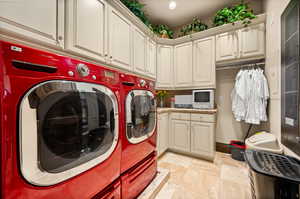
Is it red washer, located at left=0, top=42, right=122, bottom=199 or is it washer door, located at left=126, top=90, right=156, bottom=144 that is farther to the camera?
washer door, located at left=126, top=90, right=156, bottom=144

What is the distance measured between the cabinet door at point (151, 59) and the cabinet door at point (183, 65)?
1.63ft

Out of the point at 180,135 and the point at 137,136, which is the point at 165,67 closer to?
the point at 180,135

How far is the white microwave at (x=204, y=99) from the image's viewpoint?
2.10 metres

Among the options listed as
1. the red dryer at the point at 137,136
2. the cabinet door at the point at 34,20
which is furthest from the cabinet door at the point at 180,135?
the cabinet door at the point at 34,20

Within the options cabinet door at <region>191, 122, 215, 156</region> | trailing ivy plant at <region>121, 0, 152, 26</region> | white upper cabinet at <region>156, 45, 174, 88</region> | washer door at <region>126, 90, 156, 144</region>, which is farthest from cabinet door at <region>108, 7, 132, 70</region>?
cabinet door at <region>191, 122, 215, 156</region>

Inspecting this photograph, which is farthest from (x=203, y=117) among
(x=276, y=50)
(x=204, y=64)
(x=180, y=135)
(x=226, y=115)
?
(x=276, y=50)

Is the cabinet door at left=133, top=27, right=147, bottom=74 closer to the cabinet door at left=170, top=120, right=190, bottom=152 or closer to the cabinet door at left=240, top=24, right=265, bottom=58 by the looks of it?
the cabinet door at left=170, top=120, right=190, bottom=152

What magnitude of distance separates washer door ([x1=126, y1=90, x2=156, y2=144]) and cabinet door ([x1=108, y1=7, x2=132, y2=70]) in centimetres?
64

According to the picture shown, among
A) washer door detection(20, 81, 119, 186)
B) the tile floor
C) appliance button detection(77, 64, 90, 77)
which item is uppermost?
appliance button detection(77, 64, 90, 77)

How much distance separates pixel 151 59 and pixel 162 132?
1.39 m

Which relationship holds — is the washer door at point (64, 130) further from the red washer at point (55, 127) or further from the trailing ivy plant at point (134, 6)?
the trailing ivy plant at point (134, 6)

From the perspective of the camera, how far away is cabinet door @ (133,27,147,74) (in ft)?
5.81

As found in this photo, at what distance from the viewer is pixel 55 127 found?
1.85ft

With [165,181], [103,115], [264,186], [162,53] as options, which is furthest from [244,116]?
[103,115]
